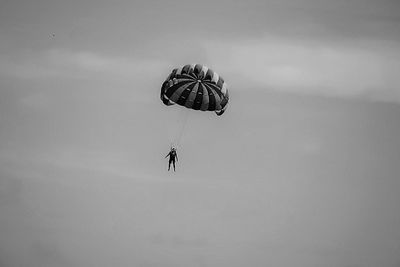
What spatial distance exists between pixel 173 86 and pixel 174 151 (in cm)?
582

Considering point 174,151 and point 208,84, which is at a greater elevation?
point 208,84

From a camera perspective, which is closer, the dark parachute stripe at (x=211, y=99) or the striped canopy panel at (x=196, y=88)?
the striped canopy panel at (x=196, y=88)

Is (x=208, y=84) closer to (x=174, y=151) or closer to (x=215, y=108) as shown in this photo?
(x=215, y=108)

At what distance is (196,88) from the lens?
166ft

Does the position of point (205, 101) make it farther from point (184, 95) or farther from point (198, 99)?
point (184, 95)

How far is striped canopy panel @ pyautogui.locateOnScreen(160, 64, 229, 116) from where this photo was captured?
164 ft

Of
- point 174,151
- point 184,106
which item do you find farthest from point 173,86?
point 174,151

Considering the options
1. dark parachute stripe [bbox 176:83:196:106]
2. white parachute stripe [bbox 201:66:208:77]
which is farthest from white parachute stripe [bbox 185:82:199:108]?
white parachute stripe [bbox 201:66:208:77]

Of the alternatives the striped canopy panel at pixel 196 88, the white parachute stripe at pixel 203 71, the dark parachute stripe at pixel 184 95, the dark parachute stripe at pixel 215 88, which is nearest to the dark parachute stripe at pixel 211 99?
the striped canopy panel at pixel 196 88

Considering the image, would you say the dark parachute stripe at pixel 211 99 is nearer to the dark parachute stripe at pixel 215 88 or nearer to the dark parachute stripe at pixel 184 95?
the dark parachute stripe at pixel 215 88

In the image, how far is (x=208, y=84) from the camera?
50.5 metres

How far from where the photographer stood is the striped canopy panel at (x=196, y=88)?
5006cm

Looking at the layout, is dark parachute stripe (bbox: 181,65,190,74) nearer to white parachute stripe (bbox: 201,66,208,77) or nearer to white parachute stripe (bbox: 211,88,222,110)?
white parachute stripe (bbox: 201,66,208,77)

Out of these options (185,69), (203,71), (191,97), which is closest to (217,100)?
(191,97)
